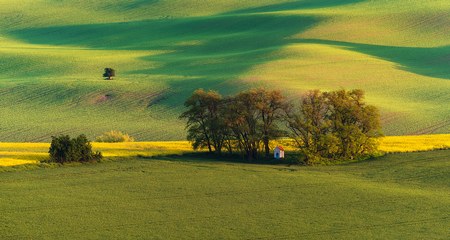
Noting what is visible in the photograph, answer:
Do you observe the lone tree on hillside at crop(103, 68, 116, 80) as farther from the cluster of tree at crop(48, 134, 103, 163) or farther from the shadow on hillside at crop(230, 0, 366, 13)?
the shadow on hillside at crop(230, 0, 366, 13)

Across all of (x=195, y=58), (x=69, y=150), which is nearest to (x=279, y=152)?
(x=69, y=150)

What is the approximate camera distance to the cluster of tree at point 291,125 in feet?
142

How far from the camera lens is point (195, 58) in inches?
3703

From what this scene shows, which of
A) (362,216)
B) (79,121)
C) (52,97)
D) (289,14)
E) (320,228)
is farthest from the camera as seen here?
(289,14)

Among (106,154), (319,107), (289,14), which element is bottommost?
(106,154)

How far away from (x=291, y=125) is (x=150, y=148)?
27.2ft

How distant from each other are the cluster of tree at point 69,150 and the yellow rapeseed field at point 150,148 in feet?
3.02

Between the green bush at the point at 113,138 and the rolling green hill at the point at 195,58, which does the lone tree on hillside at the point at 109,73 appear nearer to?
the rolling green hill at the point at 195,58

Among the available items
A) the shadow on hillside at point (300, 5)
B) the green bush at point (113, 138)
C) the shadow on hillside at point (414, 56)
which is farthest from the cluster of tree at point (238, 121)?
the shadow on hillside at point (300, 5)

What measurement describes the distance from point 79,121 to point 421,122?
26.0 m

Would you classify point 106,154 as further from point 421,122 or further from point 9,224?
point 421,122

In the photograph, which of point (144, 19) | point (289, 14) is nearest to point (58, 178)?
point (289, 14)

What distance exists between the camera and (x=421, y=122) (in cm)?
5806

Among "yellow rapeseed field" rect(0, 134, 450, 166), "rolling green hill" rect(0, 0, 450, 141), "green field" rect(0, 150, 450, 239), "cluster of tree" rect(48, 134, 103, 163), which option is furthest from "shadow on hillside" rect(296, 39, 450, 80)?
"cluster of tree" rect(48, 134, 103, 163)
